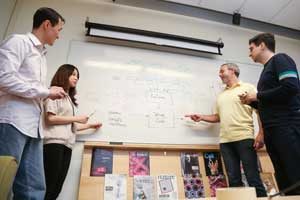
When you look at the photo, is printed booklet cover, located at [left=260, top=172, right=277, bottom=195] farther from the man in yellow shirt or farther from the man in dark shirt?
the man in dark shirt

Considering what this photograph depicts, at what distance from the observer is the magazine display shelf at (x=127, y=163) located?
5.43ft

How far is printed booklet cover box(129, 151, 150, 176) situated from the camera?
5.92 feet

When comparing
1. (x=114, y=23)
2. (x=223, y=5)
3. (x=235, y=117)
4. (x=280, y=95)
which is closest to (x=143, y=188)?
(x=235, y=117)

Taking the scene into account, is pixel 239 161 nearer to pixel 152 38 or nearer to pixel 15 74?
pixel 152 38

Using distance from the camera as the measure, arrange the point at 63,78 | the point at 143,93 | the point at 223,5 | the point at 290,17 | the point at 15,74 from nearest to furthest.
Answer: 1. the point at 15,74
2. the point at 63,78
3. the point at 143,93
4. the point at 223,5
5. the point at 290,17

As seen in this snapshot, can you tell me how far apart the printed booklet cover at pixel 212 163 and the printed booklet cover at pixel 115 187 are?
72 centimetres

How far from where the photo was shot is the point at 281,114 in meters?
1.27

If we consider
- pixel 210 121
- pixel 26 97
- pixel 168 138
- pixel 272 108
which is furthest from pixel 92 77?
pixel 272 108

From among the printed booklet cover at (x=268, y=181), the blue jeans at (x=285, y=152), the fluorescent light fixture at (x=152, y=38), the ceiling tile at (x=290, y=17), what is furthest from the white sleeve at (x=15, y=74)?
the ceiling tile at (x=290, y=17)

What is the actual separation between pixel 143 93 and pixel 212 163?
86 centimetres

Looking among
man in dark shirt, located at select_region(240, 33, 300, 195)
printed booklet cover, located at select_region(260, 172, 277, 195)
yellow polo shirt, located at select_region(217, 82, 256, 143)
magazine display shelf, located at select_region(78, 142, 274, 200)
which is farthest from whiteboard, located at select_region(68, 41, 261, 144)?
man in dark shirt, located at select_region(240, 33, 300, 195)

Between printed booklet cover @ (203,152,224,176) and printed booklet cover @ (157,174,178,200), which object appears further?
printed booklet cover @ (203,152,224,176)

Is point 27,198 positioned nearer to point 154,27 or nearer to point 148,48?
point 148,48

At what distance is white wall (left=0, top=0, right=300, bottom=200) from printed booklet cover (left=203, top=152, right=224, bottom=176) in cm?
106
